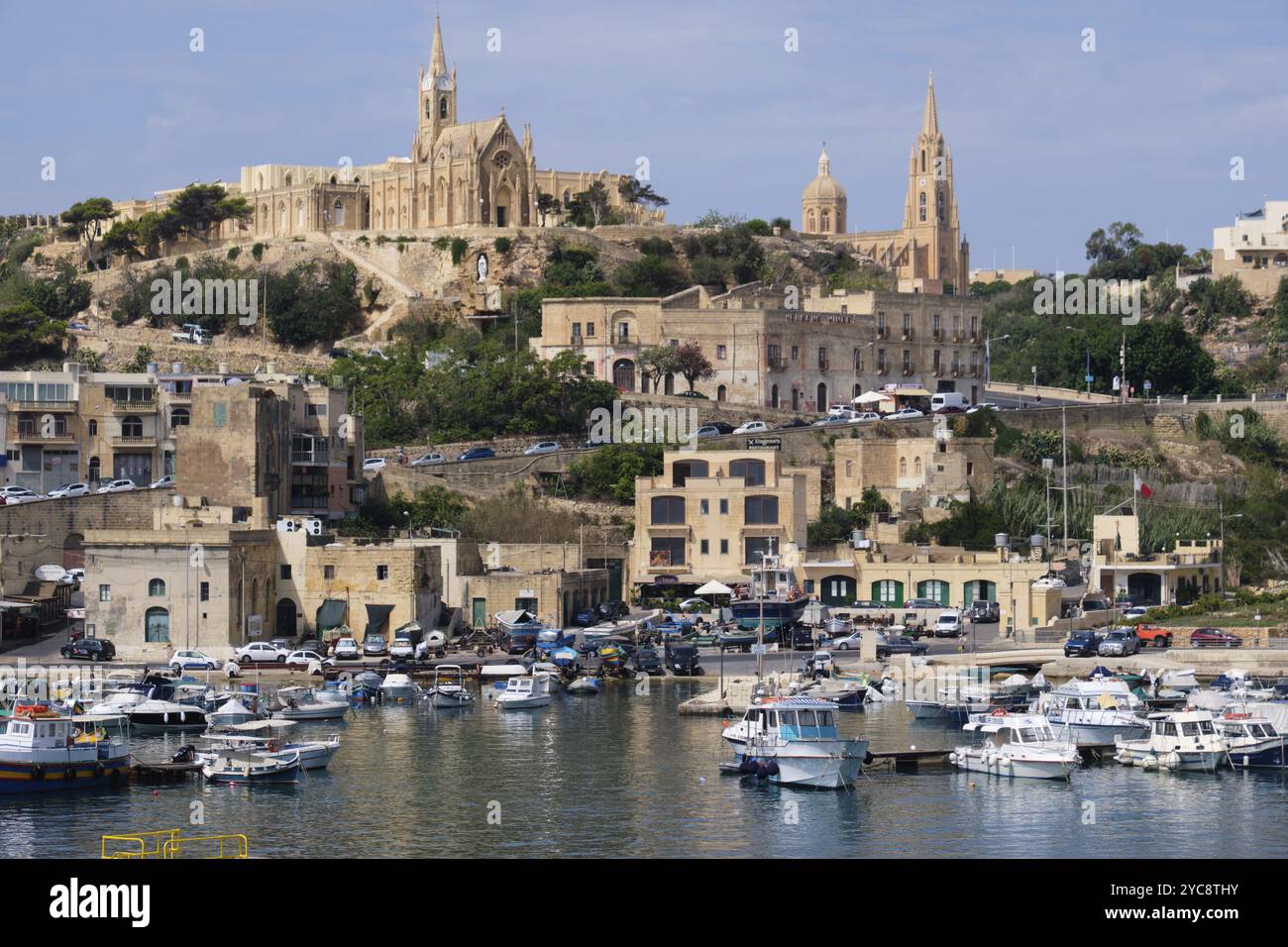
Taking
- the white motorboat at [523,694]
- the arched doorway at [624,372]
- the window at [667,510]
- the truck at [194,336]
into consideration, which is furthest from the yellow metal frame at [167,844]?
the truck at [194,336]

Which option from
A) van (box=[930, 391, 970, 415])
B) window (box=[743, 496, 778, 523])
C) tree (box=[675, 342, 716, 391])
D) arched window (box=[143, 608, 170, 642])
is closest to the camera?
arched window (box=[143, 608, 170, 642])

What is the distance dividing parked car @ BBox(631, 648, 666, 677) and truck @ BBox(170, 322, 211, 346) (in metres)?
51.7

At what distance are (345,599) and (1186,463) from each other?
4415 cm

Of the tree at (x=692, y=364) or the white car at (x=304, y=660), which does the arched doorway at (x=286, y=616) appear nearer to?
the white car at (x=304, y=660)

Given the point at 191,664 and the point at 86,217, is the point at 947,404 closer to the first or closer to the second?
the point at 191,664

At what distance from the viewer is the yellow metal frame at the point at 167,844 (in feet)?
95.1

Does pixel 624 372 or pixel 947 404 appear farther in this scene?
pixel 624 372

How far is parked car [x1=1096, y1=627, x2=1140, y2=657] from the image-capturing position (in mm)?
53375

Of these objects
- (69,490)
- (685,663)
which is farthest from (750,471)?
(69,490)

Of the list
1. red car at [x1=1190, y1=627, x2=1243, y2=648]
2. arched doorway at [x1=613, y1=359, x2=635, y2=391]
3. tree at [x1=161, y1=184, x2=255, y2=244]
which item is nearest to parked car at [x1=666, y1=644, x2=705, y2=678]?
red car at [x1=1190, y1=627, x2=1243, y2=648]

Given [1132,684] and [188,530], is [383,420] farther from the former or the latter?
[1132,684]

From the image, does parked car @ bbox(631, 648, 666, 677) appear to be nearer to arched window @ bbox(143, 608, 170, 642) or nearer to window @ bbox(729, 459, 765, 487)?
arched window @ bbox(143, 608, 170, 642)

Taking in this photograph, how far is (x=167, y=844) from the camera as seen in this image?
29.7 meters

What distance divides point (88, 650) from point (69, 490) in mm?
15922
